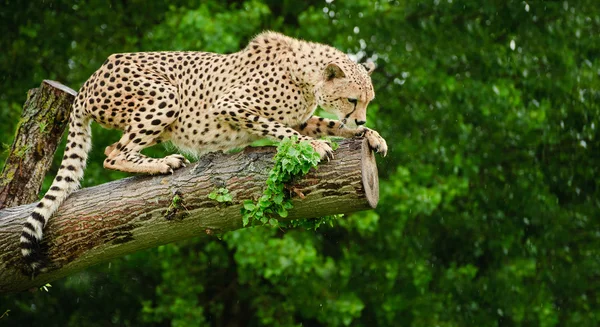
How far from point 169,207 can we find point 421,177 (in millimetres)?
8510

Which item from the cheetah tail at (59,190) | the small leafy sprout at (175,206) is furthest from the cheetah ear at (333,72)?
the cheetah tail at (59,190)

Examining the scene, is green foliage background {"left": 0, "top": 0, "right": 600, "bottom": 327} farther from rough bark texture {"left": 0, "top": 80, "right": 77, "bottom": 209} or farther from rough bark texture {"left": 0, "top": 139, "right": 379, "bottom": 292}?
rough bark texture {"left": 0, "top": 139, "right": 379, "bottom": 292}

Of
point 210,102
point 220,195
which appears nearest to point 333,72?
point 210,102

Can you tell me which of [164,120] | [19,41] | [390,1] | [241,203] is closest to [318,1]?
[390,1]

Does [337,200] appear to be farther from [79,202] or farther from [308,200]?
[79,202]

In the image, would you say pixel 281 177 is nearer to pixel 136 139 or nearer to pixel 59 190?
pixel 136 139

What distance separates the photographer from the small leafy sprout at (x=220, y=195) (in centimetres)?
562

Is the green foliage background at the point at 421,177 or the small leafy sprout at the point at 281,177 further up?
the small leafy sprout at the point at 281,177

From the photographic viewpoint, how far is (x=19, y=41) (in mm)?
13523

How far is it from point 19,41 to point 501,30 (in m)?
7.54

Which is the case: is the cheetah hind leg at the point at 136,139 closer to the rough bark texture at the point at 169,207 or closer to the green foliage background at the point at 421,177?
the rough bark texture at the point at 169,207

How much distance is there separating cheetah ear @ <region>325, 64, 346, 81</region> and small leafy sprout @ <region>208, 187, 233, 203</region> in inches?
47.7

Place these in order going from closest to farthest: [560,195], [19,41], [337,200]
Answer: [337,200] < [19,41] < [560,195]

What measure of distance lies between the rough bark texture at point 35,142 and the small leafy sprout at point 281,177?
2225 mm
